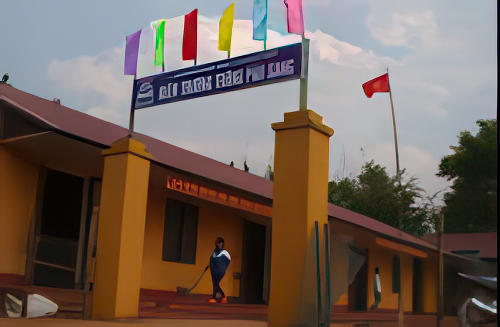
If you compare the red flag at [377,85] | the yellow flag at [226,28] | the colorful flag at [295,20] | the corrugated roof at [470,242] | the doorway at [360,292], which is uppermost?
the red flag at [377,85]

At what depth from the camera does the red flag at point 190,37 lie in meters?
9.75

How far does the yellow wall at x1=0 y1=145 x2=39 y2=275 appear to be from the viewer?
9.86 meters

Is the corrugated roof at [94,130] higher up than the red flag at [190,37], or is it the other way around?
the red flag at [190,37]

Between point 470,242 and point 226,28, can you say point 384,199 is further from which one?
point 226,28

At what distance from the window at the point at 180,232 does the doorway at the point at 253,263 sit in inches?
78.6

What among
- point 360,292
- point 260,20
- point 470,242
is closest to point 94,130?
point 260,20

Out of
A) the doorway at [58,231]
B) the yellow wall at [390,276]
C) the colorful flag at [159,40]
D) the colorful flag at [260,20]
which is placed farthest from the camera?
the yellow wall at [390,276]

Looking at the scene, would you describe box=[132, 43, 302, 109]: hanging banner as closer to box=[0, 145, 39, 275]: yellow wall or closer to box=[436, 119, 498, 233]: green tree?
box=[0, 145, 39, 275]: yellow wall

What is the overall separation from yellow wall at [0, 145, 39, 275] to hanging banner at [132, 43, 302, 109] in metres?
2.54

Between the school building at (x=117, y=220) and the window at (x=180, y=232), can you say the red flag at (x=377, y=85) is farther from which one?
the window at (x=180, y=232)

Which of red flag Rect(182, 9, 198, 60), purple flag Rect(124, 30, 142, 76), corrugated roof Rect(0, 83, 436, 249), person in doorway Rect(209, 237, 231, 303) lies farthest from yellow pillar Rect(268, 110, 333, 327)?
person in doorway Rect(209, 237, 231, 303)

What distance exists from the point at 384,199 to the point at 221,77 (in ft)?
53.8

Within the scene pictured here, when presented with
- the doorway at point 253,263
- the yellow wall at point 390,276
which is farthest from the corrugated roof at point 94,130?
the yellow wall at point 390,276

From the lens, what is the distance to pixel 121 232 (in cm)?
863
